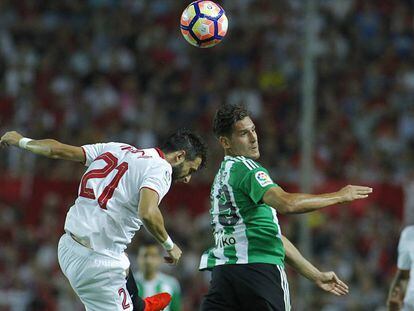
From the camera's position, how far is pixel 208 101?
16766 millimetres

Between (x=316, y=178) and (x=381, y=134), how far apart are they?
153 centimetres

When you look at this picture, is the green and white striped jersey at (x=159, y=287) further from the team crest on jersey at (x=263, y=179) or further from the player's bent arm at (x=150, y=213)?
the team crest on jersey at (x=263, y=179)

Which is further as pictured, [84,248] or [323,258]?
[323,258]

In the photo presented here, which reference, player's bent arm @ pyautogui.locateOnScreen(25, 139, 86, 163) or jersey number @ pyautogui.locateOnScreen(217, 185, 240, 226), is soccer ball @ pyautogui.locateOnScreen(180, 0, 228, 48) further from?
jersey number @ pyautogui.locateOnScreen(217, 185, 240, 226)

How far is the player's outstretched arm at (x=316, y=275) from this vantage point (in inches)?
283

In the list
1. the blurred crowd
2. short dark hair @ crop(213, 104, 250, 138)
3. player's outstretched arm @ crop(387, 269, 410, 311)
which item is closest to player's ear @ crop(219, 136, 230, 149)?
short dark hair @ crop(213, 104, 250, 138)

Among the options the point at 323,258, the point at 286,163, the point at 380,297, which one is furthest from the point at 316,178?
the point at 380,297

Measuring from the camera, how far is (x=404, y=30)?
17.4 metres

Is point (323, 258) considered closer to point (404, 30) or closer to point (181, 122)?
point (181, 122)

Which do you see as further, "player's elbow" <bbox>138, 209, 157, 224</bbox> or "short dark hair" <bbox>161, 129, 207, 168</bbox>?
"short dark hair" <bbox>161, 129, 207, 168</bbox>

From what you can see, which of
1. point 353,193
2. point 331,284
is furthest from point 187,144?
point 353,193

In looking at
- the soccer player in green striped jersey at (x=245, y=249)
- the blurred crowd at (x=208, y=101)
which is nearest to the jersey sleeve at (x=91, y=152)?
the soccer player in green striped jersey at (x=245, y=249)

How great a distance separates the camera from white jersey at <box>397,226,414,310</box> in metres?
8.05

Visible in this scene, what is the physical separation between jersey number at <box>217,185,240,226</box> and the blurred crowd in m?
6.04
